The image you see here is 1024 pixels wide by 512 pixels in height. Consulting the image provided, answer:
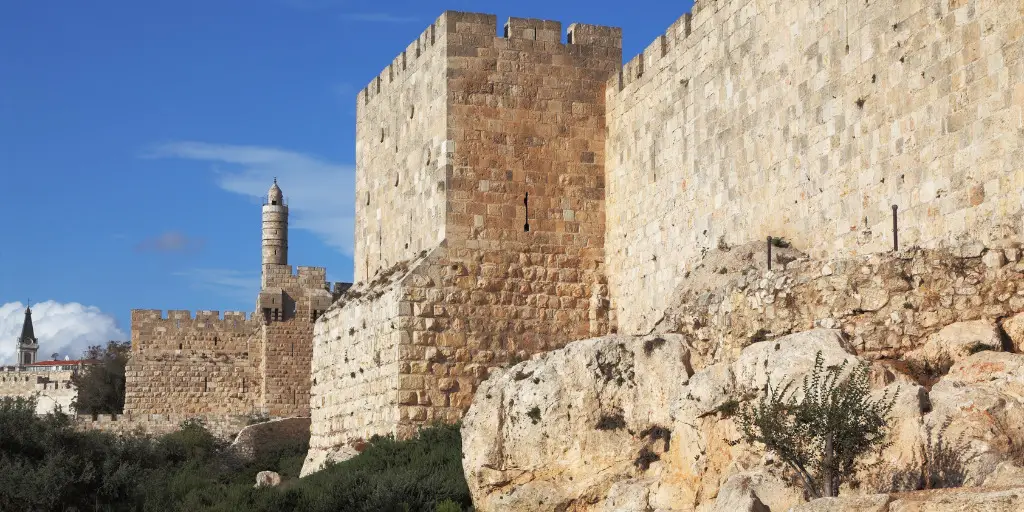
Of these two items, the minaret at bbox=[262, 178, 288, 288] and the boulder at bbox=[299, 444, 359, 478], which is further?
the minaret at bbox=[262, 178, 288, 288]

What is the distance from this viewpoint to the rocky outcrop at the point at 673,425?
825 centimetres

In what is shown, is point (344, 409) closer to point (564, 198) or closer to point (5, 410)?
point (564, 198)

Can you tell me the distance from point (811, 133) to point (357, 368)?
626cm

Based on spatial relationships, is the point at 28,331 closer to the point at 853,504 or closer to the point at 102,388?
the point at 102,388

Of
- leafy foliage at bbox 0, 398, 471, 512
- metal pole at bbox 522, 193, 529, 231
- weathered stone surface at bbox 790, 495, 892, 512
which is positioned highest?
metal pole at bbox 522, 193, 529, 231

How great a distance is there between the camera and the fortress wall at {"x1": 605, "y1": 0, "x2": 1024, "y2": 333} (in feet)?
33.5

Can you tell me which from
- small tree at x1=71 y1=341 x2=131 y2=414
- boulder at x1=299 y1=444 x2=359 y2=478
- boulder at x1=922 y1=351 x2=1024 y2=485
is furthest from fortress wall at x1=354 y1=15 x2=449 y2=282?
small tree at x1=71 y1=341 x2=131 y2=414

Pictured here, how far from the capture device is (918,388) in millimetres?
8523

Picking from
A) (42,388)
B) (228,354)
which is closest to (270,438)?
(228,354)

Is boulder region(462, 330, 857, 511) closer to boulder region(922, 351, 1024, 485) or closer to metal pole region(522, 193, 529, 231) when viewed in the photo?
boulder region(922, 351, 1024, 485)

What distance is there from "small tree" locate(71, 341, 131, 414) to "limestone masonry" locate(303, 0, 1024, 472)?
21.1m

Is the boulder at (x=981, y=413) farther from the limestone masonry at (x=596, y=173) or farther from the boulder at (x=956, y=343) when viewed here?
the limestone masonry at (x=596, y=173)

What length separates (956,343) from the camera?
9250 mm

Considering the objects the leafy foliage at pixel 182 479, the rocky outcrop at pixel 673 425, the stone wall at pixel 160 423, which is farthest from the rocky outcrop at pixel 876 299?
the stone wall at pixel 160 423
